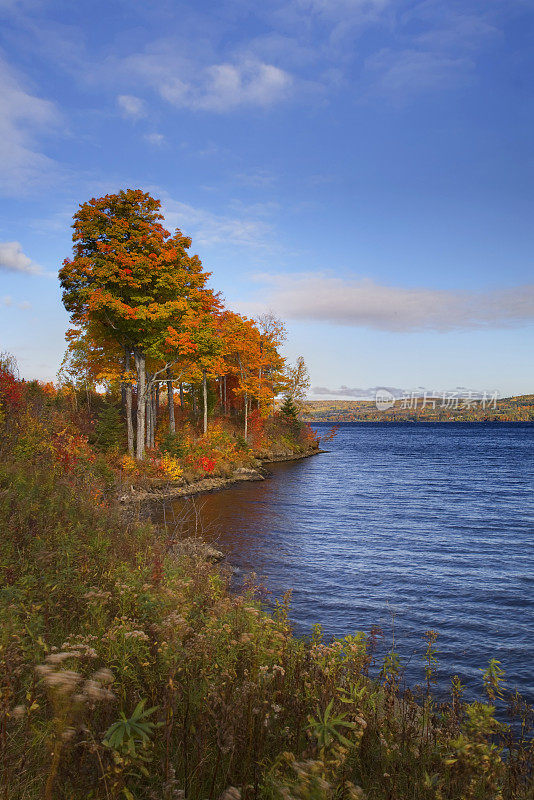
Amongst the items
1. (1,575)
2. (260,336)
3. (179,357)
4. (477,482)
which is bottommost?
(477,482)

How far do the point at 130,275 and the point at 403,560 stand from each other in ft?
59.0

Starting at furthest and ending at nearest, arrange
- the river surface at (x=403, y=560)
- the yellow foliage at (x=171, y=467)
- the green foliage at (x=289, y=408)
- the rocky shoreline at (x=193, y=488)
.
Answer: the green foliage at (x=289, y=408) < the yellow foliage at (x=171, y=467) < the rocky shoreline at (x=193, y=488) < the river surface at (x=403, y=560)

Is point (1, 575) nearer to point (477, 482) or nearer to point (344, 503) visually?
point (344, 503)

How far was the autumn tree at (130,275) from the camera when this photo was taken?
917 inches

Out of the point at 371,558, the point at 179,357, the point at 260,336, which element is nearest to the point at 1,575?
the point at 371,558

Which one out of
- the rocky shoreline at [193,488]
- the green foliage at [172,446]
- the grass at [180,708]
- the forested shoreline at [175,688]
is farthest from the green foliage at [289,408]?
the grass at [180,708]

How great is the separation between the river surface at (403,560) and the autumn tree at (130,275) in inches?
366

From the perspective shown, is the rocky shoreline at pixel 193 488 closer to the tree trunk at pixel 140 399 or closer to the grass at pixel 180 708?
the tree trunk at pixel 140 399

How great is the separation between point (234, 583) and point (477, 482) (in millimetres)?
33318

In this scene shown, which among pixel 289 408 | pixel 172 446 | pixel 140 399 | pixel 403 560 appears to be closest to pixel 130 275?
pixel 140 399

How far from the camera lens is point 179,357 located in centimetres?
3045

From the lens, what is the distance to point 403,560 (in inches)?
668

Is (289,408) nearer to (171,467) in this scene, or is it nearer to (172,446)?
(172,446)

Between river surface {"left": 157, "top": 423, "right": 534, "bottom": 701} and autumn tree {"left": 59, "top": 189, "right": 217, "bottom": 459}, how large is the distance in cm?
928
